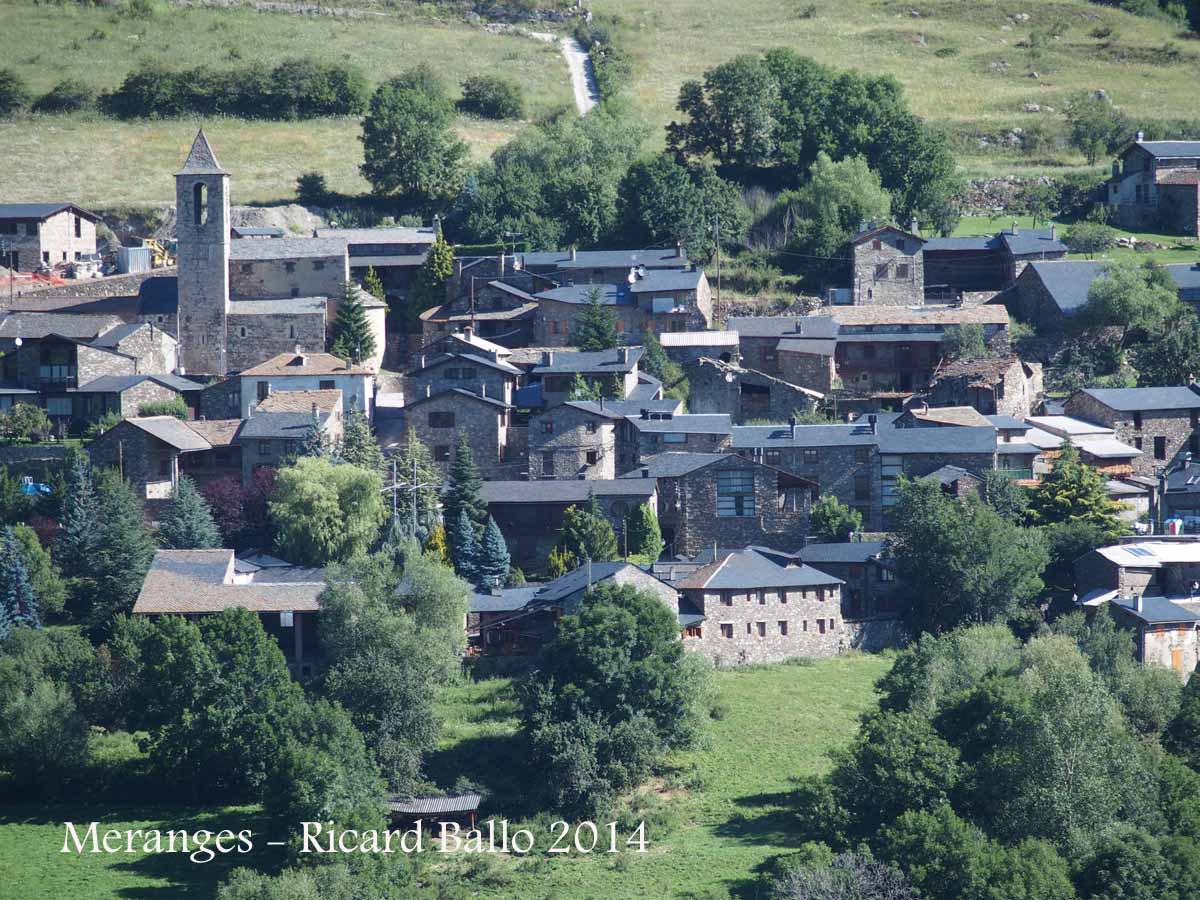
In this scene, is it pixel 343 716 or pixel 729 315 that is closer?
pixel 343 716

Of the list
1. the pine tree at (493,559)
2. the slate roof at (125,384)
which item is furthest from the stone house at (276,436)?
the pine tree at (493,559)

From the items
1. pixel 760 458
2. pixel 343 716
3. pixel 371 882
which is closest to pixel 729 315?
pixel 760 458

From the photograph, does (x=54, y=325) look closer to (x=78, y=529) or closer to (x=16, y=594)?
(x=78, y=529)

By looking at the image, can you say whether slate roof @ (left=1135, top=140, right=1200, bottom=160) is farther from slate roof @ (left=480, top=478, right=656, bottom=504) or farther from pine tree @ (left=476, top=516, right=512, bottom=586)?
pine tree @ (left=476, top=516, right=512, bottom=586)

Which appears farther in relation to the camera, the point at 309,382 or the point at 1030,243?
the point at 1030,243

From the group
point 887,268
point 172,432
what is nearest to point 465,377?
point 172,432

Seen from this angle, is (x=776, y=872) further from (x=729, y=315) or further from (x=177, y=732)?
(x=729, y=315)

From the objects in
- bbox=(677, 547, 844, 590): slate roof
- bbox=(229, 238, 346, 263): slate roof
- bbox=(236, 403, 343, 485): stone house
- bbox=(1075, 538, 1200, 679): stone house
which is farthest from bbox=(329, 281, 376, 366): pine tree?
bbox=(1075, 538, 1200, 679): stone house
